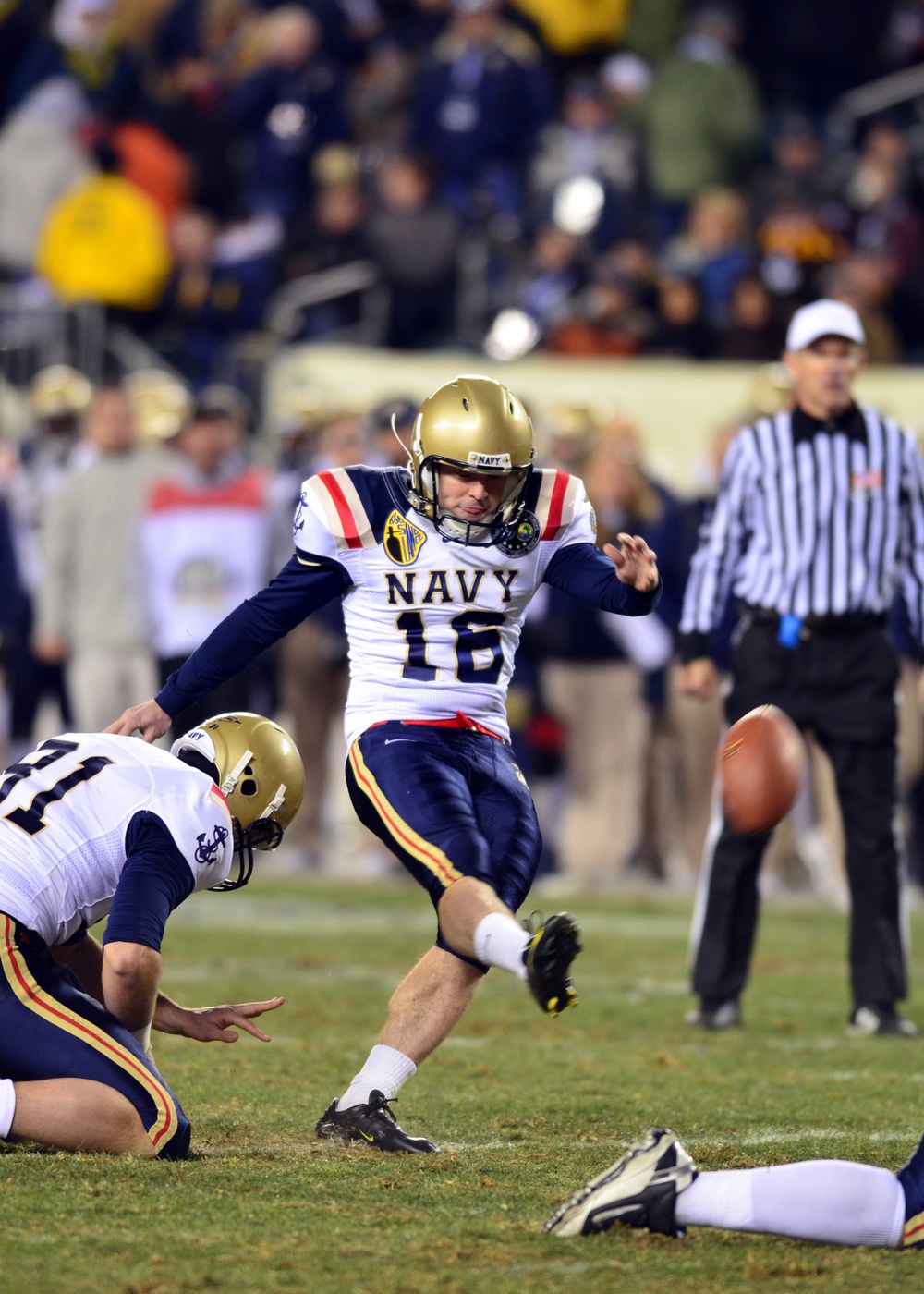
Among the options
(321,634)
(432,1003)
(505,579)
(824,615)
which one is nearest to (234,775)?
(432,1003)

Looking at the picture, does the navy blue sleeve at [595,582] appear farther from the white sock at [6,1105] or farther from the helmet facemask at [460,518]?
the white sock at [6,1105]

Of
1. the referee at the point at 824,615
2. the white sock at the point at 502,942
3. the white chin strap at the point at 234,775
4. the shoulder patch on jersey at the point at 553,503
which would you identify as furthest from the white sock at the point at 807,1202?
the referee at the point at 824,615

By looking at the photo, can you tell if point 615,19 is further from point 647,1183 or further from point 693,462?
point 647,1183

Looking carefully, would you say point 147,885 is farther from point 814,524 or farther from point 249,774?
point 814,524

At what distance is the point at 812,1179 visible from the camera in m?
3.20

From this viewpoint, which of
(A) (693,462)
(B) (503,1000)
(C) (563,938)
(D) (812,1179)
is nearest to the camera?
(D) (812,1179)

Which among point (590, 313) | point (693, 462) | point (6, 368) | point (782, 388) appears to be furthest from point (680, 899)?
point (6, 368)

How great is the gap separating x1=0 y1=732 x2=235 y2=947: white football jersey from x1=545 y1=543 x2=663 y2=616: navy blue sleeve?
2.88 feet

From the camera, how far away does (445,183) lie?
42.4 feet

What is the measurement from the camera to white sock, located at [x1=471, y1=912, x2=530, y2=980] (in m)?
3.83

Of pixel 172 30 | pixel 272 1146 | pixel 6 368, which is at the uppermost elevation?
pixel 172 30

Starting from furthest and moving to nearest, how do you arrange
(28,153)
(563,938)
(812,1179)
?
(28,153) → (563,938) → (812,1179)

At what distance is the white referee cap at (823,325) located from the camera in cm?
615

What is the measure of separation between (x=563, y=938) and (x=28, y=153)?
10102 millimetres
